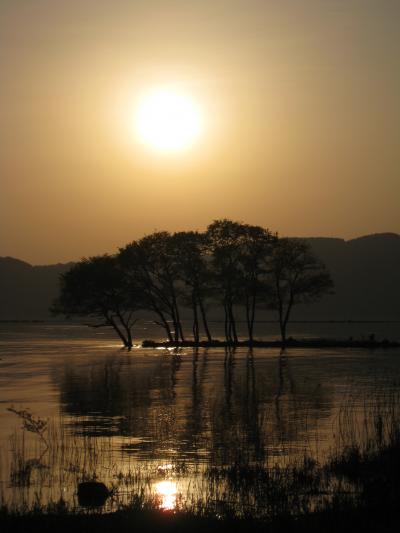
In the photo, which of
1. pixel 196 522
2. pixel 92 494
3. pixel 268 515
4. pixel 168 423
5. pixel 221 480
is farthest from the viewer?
pixel 168 423

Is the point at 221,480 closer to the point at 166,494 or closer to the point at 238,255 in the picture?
the point at 166,494

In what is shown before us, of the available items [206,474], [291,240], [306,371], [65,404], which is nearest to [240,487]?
[206,474]

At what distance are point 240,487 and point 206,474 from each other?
63.0 inches

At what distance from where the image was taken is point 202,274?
327 ft

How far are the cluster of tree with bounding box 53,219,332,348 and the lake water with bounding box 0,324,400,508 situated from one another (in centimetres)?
3929

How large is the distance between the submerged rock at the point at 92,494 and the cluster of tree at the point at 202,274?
7727cm

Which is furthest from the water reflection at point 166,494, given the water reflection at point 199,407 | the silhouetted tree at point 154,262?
the silhouetted tree at point 154,262

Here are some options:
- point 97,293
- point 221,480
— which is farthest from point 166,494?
point 97,293

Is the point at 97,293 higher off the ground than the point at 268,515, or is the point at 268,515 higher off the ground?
the point at 97,293

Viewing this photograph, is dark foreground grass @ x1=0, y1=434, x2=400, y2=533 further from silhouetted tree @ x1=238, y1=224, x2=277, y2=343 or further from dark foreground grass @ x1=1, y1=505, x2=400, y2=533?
silhouetted tree @ x1=238, y1=224, x2=277, y2=343

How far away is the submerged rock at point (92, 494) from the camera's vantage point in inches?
680

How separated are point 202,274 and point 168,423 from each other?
70.3 m

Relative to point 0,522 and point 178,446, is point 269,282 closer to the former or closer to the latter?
point 178,446

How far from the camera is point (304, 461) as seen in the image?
67.2 feet
